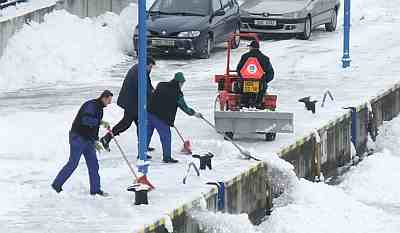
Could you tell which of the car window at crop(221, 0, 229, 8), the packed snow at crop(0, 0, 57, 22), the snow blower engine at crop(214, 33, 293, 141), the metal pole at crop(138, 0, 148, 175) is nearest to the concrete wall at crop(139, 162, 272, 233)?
the metal pole at crop(138, 0, 148, 175)

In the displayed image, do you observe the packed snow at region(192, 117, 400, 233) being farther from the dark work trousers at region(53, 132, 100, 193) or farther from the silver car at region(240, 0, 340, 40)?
the silver car at region(240, 0, 340, 40)

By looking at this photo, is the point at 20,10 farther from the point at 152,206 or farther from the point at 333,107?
the point at 152,206

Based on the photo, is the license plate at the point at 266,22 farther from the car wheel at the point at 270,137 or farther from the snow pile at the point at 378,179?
the car wheel at the point at 270,137

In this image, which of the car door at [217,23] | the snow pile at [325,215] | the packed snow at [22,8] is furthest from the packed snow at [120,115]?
the car door at [217,23]

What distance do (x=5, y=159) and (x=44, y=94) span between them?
19.5 feet

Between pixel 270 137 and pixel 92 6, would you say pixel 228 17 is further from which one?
pixel 270 137

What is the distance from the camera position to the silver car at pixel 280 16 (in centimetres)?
2961

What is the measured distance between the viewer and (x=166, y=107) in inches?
647

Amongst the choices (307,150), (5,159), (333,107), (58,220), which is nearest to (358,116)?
(333,107)

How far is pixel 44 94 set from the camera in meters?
22.6

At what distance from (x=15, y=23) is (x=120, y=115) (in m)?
5.45

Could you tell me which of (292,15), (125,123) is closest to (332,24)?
(292,15)

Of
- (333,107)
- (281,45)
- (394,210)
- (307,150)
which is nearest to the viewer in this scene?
(394,210)

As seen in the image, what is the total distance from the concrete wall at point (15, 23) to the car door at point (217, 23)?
3.74 m
